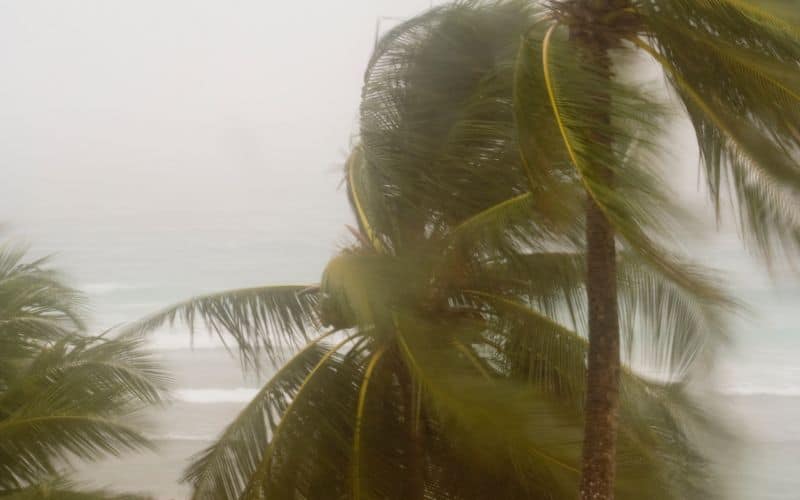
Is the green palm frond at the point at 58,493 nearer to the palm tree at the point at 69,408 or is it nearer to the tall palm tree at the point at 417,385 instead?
the palm tree at the point at 69,408

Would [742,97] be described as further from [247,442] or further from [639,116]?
[247,442]

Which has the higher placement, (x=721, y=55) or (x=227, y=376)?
(x=721, y=55)

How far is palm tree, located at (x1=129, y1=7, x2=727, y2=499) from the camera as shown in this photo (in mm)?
6496

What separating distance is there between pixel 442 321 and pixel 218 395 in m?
12.6

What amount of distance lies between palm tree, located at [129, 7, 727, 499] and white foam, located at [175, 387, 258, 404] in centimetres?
1116

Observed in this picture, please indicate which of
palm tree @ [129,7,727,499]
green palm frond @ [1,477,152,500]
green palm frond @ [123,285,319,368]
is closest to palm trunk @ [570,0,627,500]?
palm tree @ [129,7,727,499]

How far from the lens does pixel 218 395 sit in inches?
739

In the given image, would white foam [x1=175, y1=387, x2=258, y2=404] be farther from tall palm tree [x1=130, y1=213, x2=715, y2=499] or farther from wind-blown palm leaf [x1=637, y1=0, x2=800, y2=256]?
wind-blown palm leaf [x1=637, y1=0, x2=800, y2=256]

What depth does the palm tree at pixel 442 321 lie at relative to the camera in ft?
21.3

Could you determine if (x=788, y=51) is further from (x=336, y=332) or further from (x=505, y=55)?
(x=336, y=332)

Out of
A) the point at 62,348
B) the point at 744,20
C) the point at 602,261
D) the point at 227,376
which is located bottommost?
the point at 227,376

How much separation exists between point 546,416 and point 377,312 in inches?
48.8

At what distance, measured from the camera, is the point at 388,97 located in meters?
6.97

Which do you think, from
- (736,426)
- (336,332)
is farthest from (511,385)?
(736,426)
